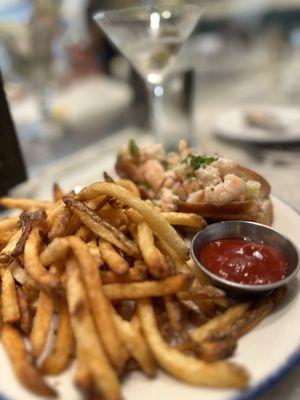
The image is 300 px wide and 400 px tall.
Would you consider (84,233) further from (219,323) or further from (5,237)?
(219,323)

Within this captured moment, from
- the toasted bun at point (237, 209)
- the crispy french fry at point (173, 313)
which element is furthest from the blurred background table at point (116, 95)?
the toasted bun at point (237, 209)

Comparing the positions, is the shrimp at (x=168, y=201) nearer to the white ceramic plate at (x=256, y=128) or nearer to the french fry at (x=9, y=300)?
the french fry at (x=9, y=300)

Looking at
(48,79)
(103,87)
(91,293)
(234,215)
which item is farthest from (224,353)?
(103,87)

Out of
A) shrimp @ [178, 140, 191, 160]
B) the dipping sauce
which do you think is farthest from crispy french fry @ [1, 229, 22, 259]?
shrimp @ [178, 140, 191, 160]

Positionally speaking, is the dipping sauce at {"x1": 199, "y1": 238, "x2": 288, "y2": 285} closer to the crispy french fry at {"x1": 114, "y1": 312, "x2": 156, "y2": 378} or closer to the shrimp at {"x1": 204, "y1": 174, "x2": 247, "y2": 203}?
the shrimp at {"x1": 204, "y1": 174, "x2": 247, "y2": 203}

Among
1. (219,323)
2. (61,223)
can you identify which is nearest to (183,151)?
(61,223)

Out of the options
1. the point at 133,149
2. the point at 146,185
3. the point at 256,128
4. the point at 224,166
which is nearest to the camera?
the point at 224,166
